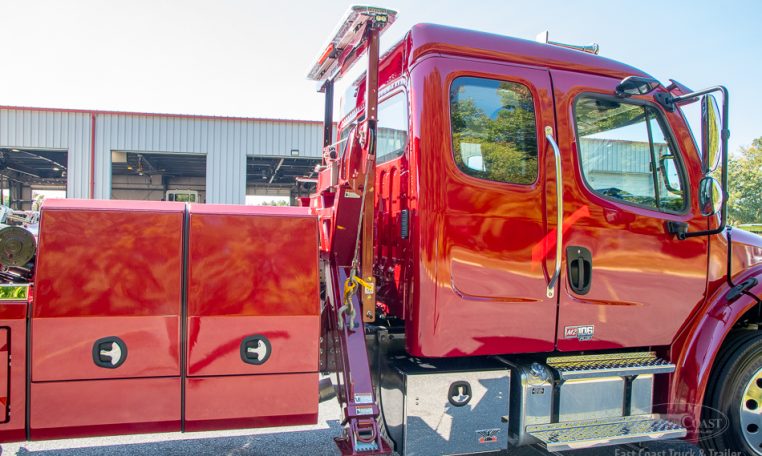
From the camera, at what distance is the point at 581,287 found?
135 inches

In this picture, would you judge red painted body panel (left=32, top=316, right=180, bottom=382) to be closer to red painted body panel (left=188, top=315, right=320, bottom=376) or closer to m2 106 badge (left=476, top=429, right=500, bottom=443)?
red painted body panel (left=188, top=315, right=320, bottom=376)

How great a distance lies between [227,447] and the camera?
428 cm

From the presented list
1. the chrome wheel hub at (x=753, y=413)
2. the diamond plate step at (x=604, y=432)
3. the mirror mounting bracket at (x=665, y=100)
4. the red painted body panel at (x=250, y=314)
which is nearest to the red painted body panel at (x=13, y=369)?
the red painted body panel at (x=250, y=314)

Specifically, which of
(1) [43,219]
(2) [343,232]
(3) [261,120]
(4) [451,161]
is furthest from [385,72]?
(3) [261,120]

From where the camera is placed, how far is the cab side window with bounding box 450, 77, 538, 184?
325 cm

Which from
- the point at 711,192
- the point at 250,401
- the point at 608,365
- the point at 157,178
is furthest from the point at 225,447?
the point at 157,178

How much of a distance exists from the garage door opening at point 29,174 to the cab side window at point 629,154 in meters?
18.9

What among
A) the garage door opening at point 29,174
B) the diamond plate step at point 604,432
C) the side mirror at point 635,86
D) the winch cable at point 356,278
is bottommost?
the diamond plate step at point 604,432

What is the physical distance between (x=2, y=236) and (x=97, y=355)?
711 millimetres

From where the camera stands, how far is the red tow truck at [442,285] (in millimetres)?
2686

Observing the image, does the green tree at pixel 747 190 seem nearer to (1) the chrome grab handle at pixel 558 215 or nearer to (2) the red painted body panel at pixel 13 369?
(1) the chrome grab handle at pixel 558 215

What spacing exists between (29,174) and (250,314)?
30422 mm

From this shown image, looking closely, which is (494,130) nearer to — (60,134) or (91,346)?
(91,346)

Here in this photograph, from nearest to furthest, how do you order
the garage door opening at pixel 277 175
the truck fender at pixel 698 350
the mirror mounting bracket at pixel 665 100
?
1. the truck fender at pixel 698 350
2. the mirror mounting bracket at pixel 665 100
3. the garage door opening at pixel 277 175
